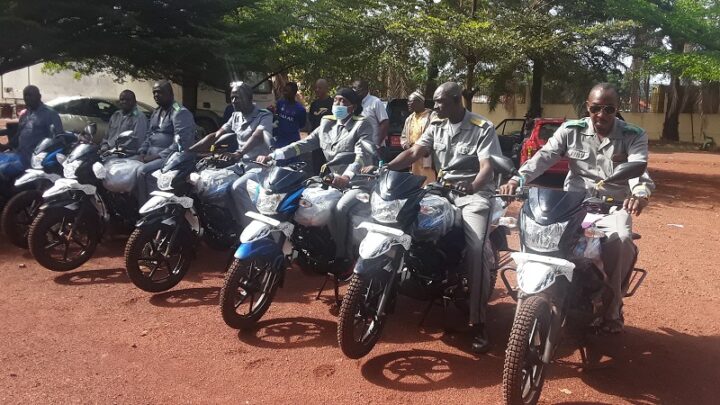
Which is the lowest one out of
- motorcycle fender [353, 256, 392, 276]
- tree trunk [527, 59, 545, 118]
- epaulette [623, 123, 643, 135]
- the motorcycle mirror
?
motorcycle fender [353, 256, 392, 276]

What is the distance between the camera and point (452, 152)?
455 cm

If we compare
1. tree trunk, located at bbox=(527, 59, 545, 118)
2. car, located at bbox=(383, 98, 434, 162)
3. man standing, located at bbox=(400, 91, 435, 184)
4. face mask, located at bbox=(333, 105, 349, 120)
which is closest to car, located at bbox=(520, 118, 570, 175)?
car, located at bbox=(383, 98, 434, 162)

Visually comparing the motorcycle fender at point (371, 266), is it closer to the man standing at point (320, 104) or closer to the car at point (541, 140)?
the man standing at point (320, 104)

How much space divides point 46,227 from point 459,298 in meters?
3.60

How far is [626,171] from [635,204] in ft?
0.68

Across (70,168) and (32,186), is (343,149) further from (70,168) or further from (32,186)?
(32,186)

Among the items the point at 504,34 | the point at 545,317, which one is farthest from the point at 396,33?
the point at 545,317

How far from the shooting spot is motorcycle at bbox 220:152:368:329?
421 centimetres

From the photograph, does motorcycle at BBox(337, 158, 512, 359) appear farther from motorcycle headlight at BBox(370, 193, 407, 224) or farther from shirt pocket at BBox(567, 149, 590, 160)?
shirt pocket at BBox(567, 149, 590, 160)

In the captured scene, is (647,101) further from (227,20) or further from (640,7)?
(227,20)

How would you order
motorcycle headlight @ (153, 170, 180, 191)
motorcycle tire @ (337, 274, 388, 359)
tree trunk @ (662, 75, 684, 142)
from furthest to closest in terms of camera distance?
tree trunk @ (662, 75, 684, 142) < motorcycle headlight @ (153, 170, 180, 191) < motorcycle tire @ (337, 274, 388, 359)

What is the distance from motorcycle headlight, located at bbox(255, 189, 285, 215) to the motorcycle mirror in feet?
7.18

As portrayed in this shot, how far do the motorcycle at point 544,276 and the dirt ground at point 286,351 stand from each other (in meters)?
0.46

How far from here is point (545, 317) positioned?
324 centimetres
